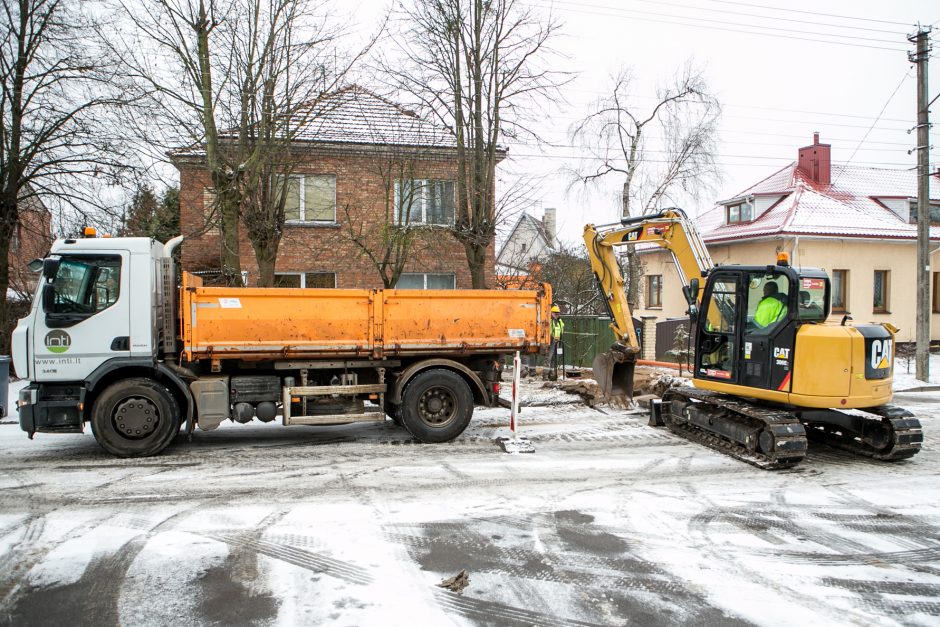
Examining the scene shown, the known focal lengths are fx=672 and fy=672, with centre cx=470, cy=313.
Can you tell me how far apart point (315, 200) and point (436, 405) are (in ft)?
32.1

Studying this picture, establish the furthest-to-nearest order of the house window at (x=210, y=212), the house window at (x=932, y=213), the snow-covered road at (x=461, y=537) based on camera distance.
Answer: the house window at (x=932, y=213), the house window at (x=210, y=212), the snow-covered road at (x=461, y=537)

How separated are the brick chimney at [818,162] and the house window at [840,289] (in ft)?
17.0

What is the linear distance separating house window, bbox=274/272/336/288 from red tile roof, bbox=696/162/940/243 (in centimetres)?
1548

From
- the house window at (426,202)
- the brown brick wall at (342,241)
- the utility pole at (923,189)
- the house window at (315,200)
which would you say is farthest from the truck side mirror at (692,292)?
the house window at (315,200)

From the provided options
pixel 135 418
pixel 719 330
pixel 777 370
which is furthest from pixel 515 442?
pixel 135 418

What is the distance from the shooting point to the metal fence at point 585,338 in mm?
17969

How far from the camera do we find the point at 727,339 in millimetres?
8805

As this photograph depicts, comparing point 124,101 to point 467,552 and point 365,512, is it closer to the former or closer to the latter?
point 365,512

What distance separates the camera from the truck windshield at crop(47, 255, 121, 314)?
798 cm

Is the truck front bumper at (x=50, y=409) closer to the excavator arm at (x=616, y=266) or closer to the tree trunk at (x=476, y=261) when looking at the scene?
the excavator arm at (x=616, y=266)

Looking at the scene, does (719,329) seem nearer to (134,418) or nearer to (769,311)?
(769,311)

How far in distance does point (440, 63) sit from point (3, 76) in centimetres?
872

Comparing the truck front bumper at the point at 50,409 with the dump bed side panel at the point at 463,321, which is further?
the dump bed side panel at the point at 463,321

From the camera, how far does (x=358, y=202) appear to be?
56.4 feet
